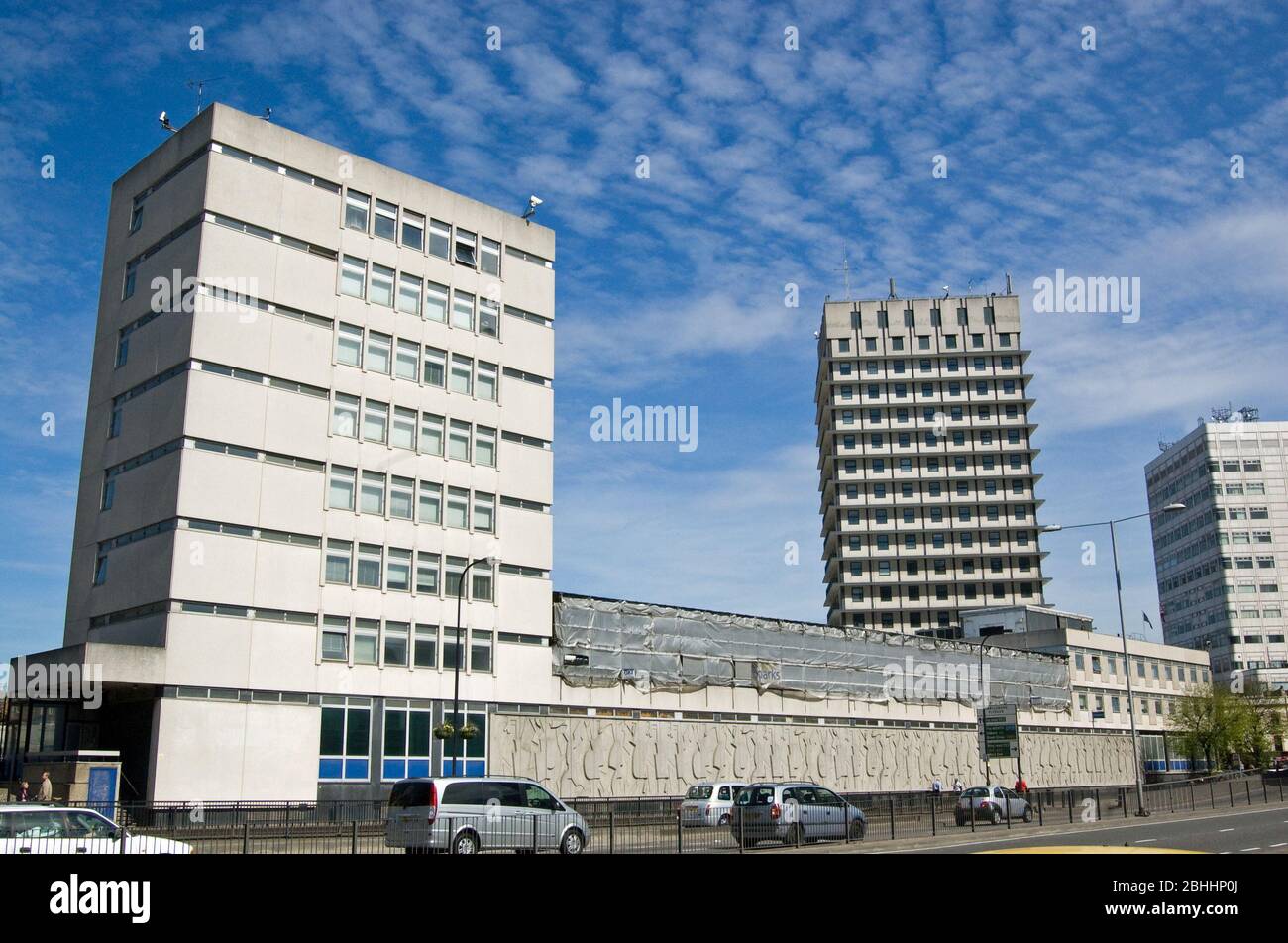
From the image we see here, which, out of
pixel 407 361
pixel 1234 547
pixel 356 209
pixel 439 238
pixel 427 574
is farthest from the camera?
pixel 1234 547

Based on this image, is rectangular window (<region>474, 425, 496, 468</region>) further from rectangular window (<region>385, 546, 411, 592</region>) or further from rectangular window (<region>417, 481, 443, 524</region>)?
rectangular window (<region>385, 546, 411, 592</region>)

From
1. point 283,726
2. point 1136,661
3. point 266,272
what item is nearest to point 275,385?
point 266,272

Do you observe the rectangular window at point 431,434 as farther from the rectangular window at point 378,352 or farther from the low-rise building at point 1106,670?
the low-rise building at point 1106,670

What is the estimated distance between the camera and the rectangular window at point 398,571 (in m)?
46.0

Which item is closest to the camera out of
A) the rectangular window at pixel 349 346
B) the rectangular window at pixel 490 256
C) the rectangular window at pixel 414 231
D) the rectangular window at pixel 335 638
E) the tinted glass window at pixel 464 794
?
the tinted glass window at pixel 464 794

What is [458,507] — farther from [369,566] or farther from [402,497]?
[369,566]

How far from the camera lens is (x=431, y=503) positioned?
1897 inches

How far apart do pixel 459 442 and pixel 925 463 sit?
78.7 meters

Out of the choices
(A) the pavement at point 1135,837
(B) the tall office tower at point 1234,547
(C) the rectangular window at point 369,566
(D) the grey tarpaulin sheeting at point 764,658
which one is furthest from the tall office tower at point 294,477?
(B) the tall office tower at point 1234,547

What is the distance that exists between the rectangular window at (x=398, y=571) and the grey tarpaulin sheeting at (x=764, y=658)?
8089 millimetres

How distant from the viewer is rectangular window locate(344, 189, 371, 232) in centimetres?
4756

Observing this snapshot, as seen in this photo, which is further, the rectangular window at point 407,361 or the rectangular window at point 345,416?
the rectangular window at point 407,361

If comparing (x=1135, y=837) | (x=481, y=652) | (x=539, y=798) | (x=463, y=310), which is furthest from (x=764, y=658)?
(x=539, y=798)

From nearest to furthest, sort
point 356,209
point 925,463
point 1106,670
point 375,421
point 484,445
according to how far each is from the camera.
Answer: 1. point 375,421
2. point 356,209
3. point 484,445
4. point 1106,670
5. point 925,463
